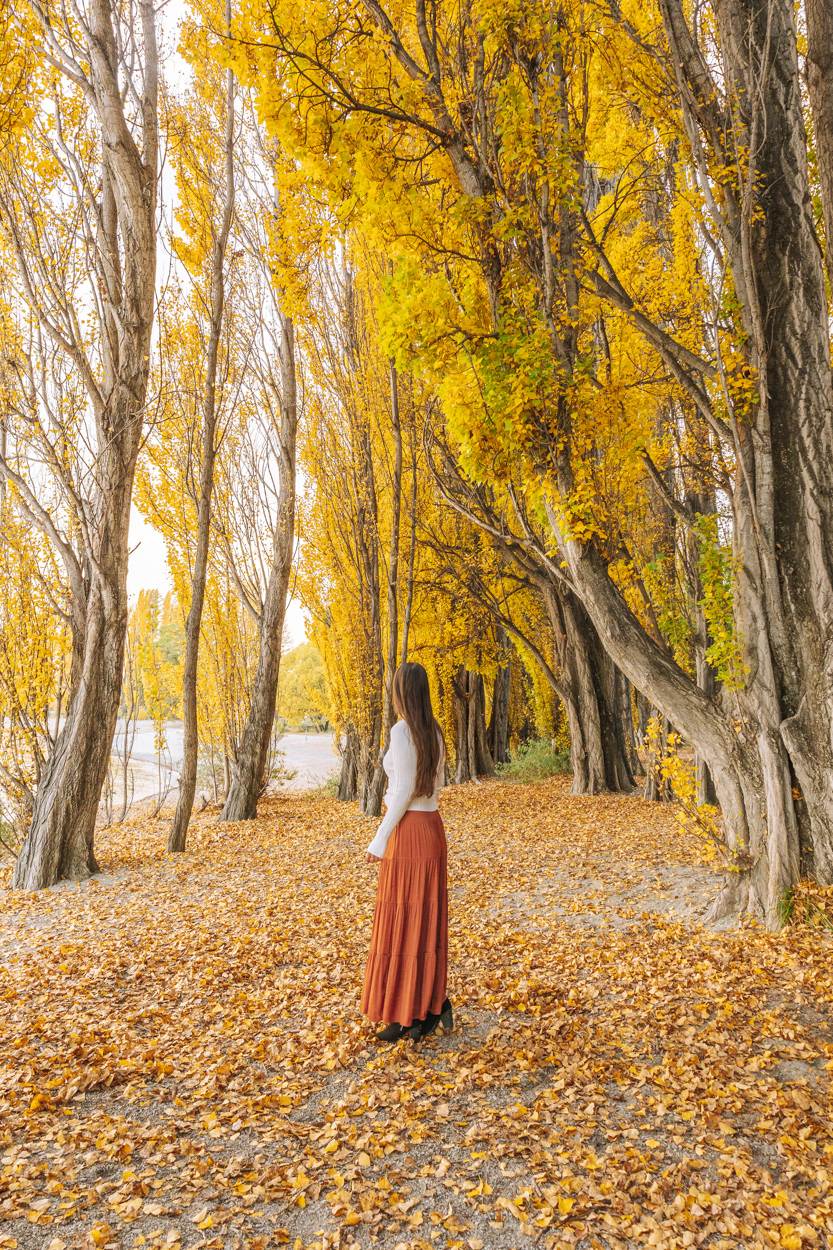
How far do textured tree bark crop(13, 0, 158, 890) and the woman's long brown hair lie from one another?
4944 mm

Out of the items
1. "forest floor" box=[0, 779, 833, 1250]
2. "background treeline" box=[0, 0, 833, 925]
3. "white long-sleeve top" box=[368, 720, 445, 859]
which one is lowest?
"forest floor" box=[0, 779, 833, 1250]

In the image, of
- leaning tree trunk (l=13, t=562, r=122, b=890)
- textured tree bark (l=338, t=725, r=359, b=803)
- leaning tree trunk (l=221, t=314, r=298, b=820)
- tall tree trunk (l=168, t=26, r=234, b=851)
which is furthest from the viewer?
textured tree bark (l=338, t=725, r=359, b=803)

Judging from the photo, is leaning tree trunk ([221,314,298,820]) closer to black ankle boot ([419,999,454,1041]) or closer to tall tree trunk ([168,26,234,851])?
tall tree trunk ([168,26,234,851])

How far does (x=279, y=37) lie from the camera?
466 cm

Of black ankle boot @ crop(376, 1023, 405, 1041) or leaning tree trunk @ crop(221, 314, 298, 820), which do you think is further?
leaning tree trunk @ crop(221, 314, 298, 820)

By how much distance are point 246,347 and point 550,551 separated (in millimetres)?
7845

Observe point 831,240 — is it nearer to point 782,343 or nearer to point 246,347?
point 782,343

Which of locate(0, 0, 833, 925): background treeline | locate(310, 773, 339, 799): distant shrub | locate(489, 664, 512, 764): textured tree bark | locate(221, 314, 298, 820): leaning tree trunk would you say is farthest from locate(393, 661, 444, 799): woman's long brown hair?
locate(489, 664, 512, 764): textured tree bark

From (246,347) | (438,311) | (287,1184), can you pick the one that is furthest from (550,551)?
(246,347)

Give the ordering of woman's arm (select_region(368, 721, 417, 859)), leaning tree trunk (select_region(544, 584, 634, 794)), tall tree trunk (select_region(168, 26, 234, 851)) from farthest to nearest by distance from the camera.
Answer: leaning tree trunk (select_region(544, 584, 634, 794))
tall tree trunk (select_region(168, 26, 234, 851))
woman's arm (select_region(368, 721, 417, 859))

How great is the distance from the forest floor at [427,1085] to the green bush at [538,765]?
26.3ft

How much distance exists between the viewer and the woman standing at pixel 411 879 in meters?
3.32

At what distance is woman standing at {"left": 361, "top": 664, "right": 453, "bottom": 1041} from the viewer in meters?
3.32

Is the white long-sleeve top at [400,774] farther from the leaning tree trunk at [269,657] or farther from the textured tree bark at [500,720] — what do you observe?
the textured tree bark at [500,720]
